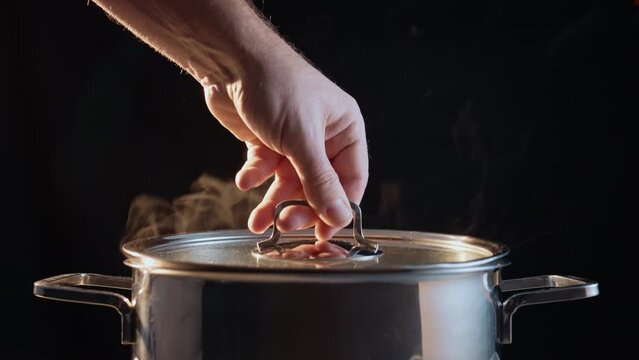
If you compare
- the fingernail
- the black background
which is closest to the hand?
the fingernail

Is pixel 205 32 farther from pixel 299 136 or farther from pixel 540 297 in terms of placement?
pixel 540 297

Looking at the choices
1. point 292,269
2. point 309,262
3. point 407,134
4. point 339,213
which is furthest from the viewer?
point 407,134

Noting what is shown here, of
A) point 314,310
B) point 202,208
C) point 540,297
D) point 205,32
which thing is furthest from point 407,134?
point 314,310

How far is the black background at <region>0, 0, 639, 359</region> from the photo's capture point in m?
1.50

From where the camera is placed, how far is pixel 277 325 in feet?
1.96

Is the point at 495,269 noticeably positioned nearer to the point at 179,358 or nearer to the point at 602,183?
the point at 179,358

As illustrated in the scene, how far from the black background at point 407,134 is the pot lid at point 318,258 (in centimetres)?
64

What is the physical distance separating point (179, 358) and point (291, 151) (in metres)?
0.29

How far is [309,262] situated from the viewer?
2.31 feet

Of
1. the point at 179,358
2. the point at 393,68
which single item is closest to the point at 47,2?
the point at 393,68

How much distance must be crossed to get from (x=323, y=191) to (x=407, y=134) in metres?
0.76

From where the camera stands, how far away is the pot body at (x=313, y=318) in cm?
60

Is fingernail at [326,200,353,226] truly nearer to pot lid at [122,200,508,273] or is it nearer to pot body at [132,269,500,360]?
pot lid at [122,200,508,273]

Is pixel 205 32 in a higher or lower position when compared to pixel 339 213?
higher
